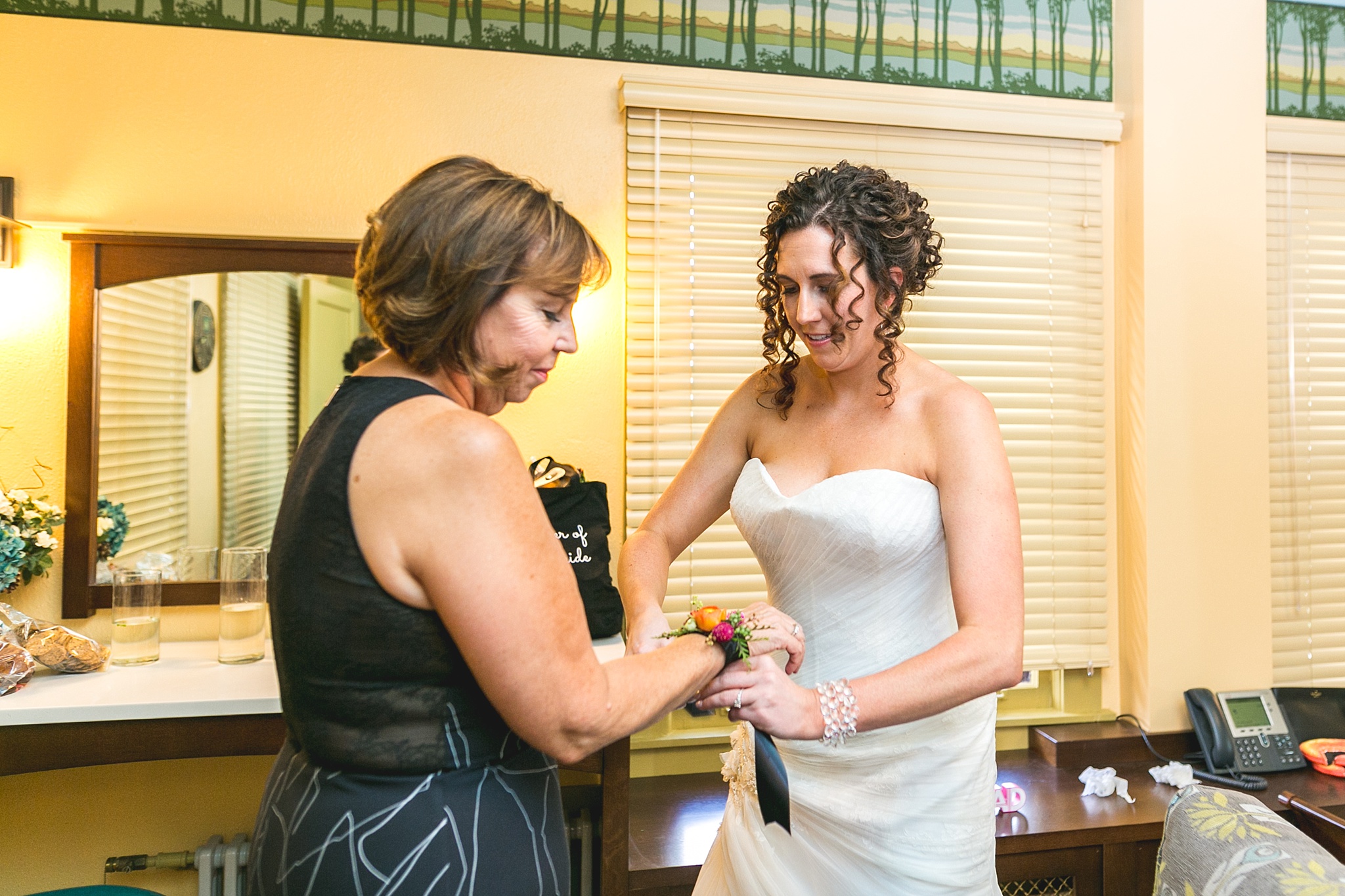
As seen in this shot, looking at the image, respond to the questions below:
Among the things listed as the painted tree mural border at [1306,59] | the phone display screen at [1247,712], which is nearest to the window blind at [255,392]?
the phone display screen at [1247,712]

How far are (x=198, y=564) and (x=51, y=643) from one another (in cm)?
45

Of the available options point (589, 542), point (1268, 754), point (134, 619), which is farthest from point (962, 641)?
point (134, 619)

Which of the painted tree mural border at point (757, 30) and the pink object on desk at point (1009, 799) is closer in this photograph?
the pink object on desk at point (1009, 799)

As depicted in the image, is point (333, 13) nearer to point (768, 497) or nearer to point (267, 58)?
point (267, 58)

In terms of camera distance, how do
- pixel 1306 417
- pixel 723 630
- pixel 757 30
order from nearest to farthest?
pixel 723 630, pixel 757 30, pixel 1306 417

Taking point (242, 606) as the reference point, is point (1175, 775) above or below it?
below

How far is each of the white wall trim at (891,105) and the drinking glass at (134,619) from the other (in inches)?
71.4

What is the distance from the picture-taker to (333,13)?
2.55 metres

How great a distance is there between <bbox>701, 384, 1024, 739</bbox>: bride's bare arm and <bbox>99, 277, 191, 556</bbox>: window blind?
1.93m

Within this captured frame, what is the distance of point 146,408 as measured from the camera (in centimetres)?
252

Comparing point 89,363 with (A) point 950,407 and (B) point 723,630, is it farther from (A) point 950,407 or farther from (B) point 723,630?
(A) point 950,407

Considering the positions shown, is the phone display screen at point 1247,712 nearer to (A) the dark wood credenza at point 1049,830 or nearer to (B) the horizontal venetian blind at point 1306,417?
(A) the dark wood credenza at point 1049,830

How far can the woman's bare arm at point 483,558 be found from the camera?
0.90 metres

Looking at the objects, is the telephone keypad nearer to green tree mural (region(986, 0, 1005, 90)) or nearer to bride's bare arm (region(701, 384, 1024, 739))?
bride's bare arm (region(701, 384, 1024, 739))
